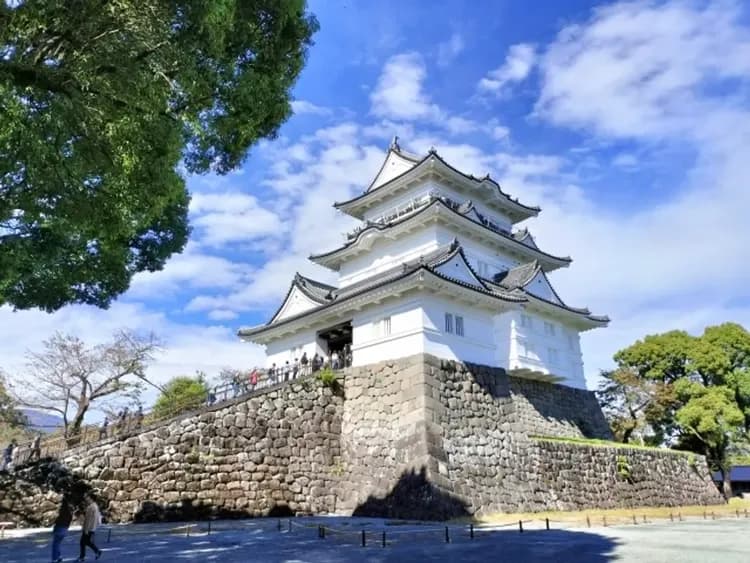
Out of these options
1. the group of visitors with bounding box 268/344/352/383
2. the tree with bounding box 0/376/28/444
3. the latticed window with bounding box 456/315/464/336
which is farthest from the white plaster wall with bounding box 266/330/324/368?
the tree with bounding box 0/376/28/444

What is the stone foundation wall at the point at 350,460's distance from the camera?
46.4ft

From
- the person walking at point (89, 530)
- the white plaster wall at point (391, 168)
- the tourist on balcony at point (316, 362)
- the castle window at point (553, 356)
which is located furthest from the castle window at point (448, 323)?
the person walking at point (89, 530)

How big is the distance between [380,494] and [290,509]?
3.03 metres

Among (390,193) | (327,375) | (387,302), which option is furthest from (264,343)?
(390,193)

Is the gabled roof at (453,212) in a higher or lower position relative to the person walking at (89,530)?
higher

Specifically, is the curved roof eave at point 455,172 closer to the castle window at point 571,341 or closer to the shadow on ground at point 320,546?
the castle window at point 571,341

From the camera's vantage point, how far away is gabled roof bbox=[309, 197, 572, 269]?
2373 cm

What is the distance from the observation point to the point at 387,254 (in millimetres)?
25531

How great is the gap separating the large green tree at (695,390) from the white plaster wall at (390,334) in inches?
864

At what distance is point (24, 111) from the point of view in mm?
6988

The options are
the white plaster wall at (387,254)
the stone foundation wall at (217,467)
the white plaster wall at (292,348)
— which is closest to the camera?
the stone foundation wall at (217,467)

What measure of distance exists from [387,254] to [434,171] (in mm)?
4864

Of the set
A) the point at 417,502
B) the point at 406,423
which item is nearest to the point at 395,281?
the point at 406,423

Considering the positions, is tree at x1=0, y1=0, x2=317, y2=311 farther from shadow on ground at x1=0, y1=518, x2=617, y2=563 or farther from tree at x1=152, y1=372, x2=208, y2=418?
tree at x1=152, y1=372, x2=208, y2=418
